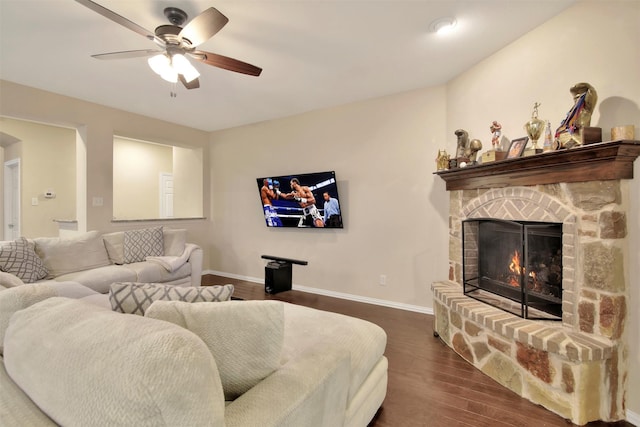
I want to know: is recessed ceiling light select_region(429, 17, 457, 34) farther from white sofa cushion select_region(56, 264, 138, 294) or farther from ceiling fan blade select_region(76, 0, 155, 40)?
white sofa cushion select_region(56, 264, 138, 294)

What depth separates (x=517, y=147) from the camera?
2.31m

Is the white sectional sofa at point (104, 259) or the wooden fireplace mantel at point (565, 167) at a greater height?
the wooden fireplace mantel at point (565, 167)

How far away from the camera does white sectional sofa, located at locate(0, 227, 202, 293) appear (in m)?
2.84

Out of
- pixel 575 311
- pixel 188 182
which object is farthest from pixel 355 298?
pixel 188 182

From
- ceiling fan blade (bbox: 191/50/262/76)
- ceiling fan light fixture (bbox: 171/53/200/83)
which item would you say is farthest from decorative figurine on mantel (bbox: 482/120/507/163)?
ceiling fan light fixture (bbox: 171/53/200/83)

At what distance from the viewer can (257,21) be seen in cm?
222

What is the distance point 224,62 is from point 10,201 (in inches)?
221

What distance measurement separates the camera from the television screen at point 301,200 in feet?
13.1

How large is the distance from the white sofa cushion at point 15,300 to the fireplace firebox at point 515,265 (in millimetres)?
2701

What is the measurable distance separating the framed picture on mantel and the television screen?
205 centimetres

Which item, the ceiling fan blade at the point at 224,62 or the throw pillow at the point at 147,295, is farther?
the ceiling fan blade at the point at 224,62

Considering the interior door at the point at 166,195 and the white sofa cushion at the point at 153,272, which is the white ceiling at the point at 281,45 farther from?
the interior door at the point at 166,195

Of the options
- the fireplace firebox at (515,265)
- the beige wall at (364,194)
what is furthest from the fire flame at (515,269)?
the beige wall at (364,194)

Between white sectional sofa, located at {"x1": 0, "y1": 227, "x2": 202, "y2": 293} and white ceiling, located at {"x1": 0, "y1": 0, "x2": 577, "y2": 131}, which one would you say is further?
white sectional sofa, located at {"x1": 0, "y1": 227, "x2": 202, "y2": 293}
